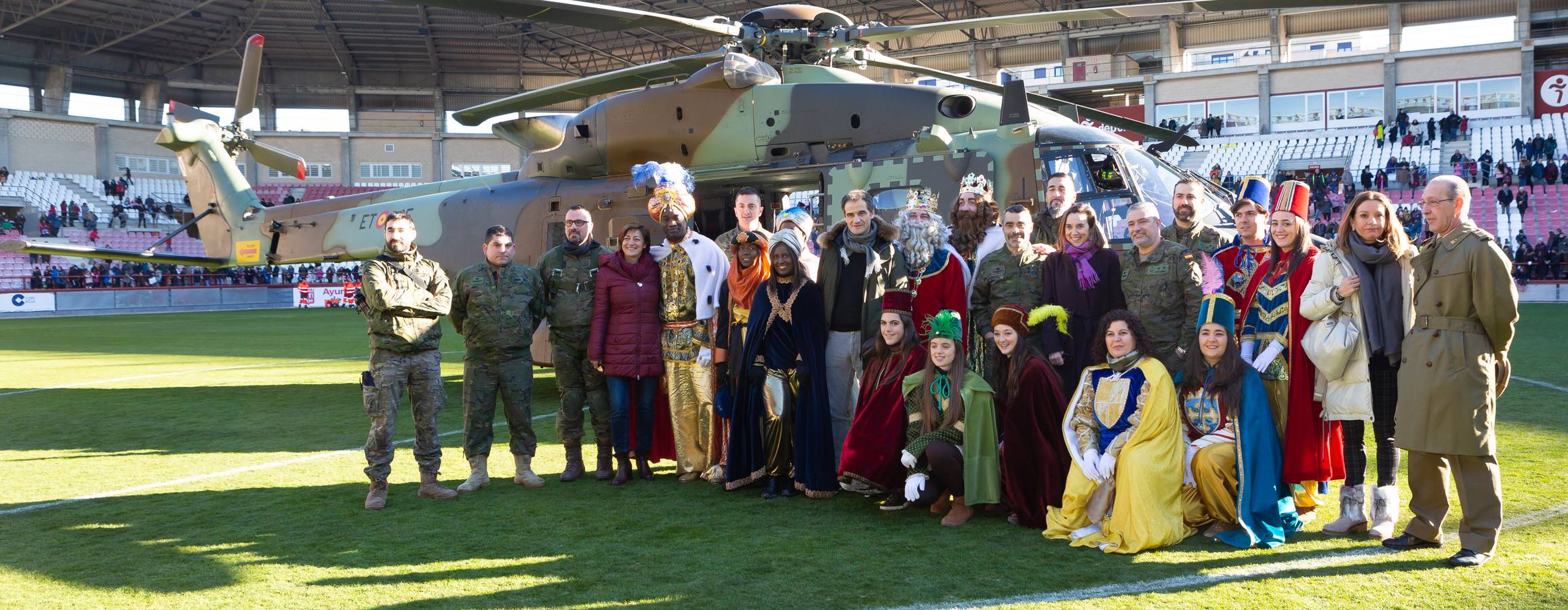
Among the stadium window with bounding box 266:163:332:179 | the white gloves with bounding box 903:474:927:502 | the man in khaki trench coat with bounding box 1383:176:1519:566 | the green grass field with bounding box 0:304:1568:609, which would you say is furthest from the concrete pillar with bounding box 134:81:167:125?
the man in khaki trench coat with bounding box 1383:176:1519:566

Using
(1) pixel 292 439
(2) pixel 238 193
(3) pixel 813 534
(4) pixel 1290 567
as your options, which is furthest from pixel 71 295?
(4) pixel 1290 567

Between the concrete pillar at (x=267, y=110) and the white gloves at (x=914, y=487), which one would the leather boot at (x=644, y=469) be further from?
the concrete pillar at (x=267, y=110)

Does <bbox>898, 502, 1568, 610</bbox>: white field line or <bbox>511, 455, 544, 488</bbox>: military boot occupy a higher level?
<bbox>511, 455, 544, 488</bbox>: military boot

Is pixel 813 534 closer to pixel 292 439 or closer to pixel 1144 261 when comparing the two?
pixel 1144 261

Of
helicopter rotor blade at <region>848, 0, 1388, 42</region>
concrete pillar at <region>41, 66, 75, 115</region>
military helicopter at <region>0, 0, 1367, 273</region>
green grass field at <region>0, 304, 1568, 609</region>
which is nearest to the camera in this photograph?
green grass field at <region>0, 304, 1568, 609</region>

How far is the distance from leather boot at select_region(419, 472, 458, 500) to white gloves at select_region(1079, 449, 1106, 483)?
359 centimetres

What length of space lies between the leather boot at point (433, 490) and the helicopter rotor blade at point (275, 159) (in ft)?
32.6

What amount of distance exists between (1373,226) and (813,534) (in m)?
2.98

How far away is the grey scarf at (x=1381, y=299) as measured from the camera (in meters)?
4.68

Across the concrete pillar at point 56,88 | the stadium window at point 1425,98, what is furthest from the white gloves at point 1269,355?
the concrete pillar at point 56,88

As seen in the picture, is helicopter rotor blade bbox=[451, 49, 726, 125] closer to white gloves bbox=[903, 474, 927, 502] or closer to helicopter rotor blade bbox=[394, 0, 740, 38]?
helicopter rotor blade bbox=[394, 0, 740, 38]

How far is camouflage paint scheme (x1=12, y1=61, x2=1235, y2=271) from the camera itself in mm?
8305

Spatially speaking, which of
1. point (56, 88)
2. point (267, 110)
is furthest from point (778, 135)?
point (267, 110)

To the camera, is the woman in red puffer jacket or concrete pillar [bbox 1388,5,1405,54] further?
A: concrete pillar [bbox 1388,5,1405,54]
